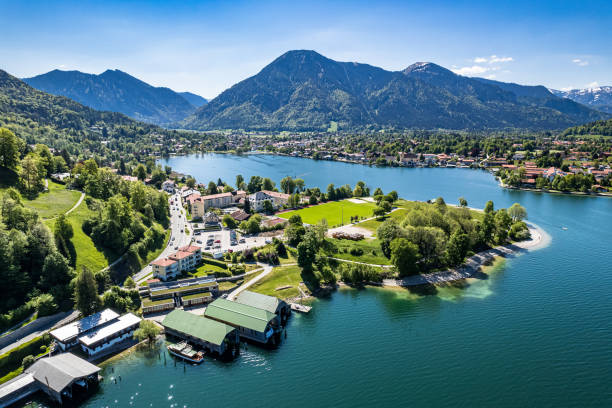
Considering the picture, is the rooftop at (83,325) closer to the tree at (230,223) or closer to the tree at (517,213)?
the tree at (230,223)

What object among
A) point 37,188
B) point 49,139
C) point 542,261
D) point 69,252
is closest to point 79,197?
point 37,188

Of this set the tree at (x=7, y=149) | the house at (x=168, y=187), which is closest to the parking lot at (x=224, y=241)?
the tree at (x=7, y=149)

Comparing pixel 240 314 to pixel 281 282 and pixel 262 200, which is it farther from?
pixel 262 200

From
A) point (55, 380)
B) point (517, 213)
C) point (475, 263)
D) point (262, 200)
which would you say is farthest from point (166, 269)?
point (517, 213)

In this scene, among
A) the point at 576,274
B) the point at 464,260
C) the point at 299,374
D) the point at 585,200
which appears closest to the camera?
the point at 299,374

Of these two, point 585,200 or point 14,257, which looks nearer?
point 14,257

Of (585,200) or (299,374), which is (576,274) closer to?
(299,374)
